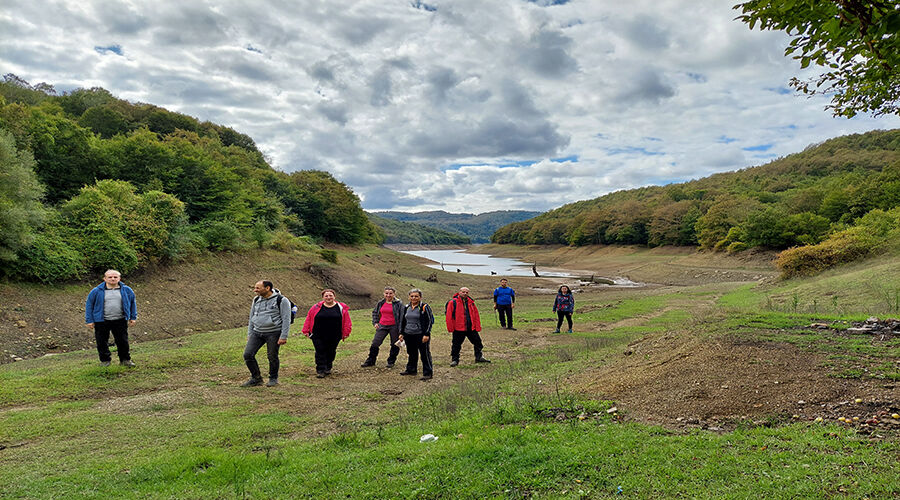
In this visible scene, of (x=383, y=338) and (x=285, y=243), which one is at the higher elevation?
(x=285, y=243)

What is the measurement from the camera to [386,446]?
5328 mm

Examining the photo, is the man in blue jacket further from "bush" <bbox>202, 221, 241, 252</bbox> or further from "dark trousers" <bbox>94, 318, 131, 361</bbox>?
"bush" <bbox>202, 221, 241, 252</bbox>

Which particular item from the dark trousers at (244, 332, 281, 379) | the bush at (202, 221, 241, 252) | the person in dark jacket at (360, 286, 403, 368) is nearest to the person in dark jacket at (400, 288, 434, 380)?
the person in dark jacket at (360, 286, 403, 368)

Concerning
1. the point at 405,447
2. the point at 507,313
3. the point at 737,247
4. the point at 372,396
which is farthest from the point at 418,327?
the point at 737,247

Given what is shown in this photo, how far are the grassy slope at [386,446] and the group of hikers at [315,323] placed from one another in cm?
63

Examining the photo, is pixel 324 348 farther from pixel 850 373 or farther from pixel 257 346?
pixel 850 373

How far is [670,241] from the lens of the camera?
7275cm

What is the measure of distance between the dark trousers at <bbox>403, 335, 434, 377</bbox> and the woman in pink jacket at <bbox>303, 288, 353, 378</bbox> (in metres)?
1.45

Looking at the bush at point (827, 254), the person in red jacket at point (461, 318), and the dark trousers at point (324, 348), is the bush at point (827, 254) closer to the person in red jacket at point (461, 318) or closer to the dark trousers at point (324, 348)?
the person in red jacket at point (461, 318)

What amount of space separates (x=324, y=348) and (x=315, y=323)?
684 mm

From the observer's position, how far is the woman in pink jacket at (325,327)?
31.7 ft

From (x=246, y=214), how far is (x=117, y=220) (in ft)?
37.8

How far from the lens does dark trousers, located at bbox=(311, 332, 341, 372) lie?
980 cm

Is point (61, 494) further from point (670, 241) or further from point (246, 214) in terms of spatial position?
point (670, 241)
